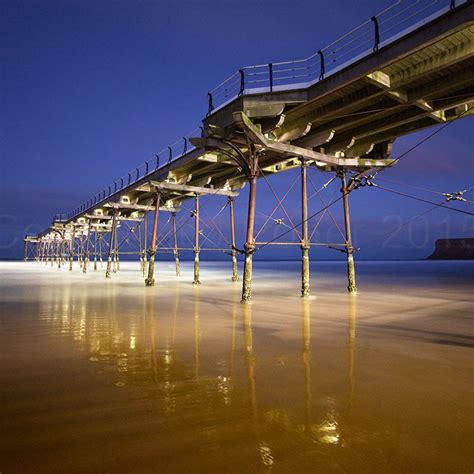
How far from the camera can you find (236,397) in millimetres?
4551

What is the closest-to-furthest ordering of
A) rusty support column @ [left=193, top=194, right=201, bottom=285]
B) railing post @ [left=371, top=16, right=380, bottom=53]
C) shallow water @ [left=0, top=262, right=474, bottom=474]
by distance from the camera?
shallow water @ [left=0, top=262, right=474, bottom=474]
railing post @ [left=371, top=16, right=380, bottom=53]
rusty support column @ [left=193, top=194, right=201, bottom=285]

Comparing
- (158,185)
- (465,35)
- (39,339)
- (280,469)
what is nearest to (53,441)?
(280,469)

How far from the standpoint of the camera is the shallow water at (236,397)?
3.21 meters

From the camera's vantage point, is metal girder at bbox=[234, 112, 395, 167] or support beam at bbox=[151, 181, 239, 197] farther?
support beam at bbox=[151, 181, 239, 197]

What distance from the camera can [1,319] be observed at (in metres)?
10.3

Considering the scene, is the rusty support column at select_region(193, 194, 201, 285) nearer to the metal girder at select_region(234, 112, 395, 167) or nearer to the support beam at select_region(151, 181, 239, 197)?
the support beam at select_region(151, 181, 239, 197)

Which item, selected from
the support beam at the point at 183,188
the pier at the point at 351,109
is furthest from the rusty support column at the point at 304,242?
the support beam at the point at 183,188

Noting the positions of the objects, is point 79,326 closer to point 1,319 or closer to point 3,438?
point 1,319

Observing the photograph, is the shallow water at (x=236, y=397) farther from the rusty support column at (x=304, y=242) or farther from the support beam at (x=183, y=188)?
the support beam at (x=183, y=188)

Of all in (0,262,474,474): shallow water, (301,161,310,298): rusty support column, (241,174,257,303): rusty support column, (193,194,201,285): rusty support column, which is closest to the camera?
(0,262,474,474): shallow water

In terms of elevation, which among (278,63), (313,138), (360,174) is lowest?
(360,174)

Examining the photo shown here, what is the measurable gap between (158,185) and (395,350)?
1779 centimetres

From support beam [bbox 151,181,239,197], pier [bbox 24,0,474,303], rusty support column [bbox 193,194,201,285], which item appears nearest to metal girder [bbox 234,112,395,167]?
pier [bbox 24,0,474,303]

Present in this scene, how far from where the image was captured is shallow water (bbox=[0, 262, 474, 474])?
→ 10.5ft
